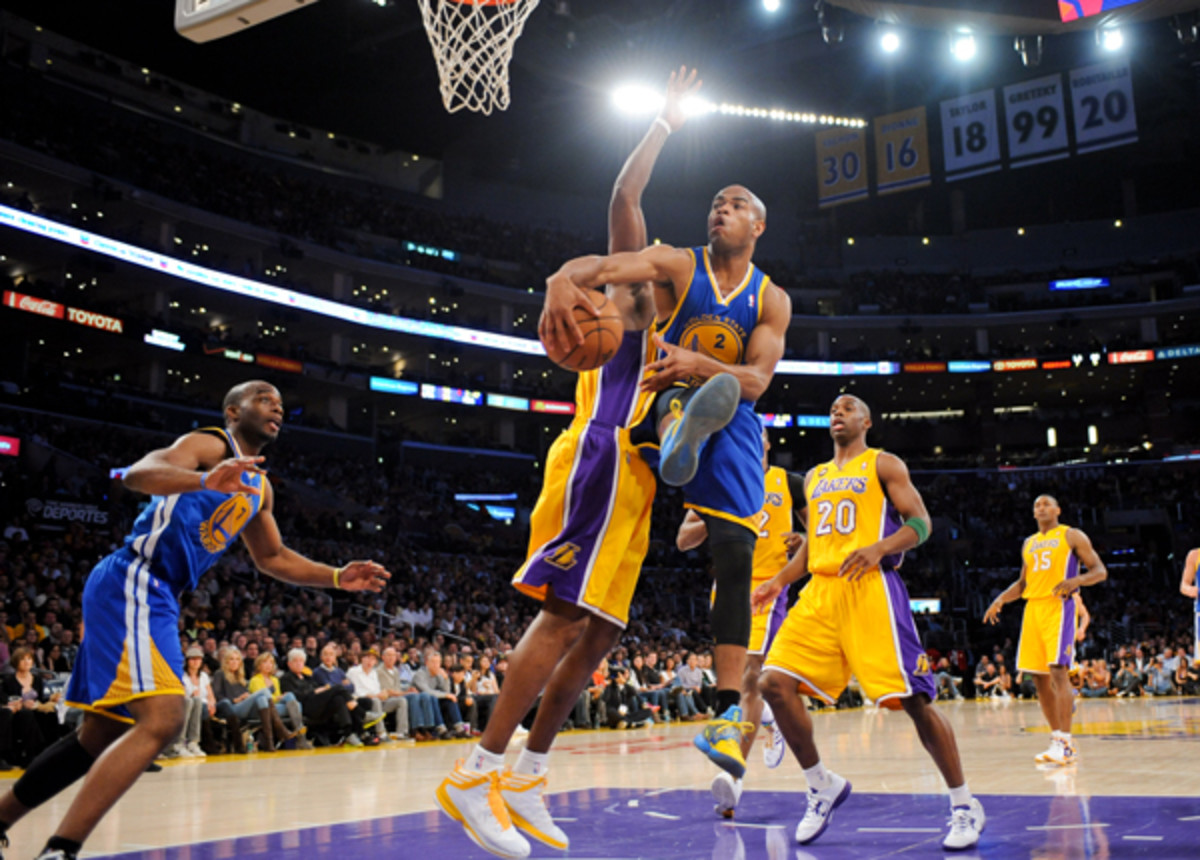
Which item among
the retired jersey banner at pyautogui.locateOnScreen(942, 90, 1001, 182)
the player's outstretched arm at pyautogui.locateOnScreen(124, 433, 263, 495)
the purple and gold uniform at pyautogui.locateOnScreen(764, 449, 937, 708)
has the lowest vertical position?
the purple and gold uniform at pyautogui.locateOnScreen(764, 449, 937, 708)

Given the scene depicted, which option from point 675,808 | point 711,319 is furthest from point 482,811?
point 675,808

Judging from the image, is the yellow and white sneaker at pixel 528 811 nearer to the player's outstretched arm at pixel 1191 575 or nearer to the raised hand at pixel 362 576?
the raised hand at pixel 362 576

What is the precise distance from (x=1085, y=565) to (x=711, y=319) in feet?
21.7

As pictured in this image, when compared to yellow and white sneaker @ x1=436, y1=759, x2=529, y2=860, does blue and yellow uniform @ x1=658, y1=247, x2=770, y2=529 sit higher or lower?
higher

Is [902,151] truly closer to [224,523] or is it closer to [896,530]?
[896,530]

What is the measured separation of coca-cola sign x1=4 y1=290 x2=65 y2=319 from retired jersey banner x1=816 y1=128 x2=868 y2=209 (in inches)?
912

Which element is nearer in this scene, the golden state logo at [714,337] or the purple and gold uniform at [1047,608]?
the golden state logo at [714,337]

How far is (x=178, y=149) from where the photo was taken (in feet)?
104

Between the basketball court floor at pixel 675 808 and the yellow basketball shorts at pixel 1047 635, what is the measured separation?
32.3 inches

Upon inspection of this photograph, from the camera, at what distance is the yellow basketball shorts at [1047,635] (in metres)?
8.96

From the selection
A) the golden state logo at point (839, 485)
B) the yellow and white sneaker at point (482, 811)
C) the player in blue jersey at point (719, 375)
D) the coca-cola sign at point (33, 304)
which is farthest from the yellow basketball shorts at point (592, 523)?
the coca-cola sign at point (33, 304)

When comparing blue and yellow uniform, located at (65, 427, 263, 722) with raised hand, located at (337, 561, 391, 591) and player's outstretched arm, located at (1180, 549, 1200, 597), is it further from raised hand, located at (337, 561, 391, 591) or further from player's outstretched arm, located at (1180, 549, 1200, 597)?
player's outstretched arm, located at (1180, 549, 1200, 597)

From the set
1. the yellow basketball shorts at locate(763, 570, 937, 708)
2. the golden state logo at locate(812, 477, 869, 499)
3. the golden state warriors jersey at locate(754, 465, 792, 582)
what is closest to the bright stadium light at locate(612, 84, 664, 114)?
the golden state warriors jersey at locate(754, 465, 792, 582)

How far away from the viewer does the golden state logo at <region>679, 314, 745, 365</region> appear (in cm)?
382
